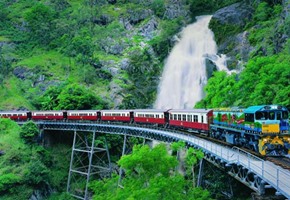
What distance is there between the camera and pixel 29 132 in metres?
57.1

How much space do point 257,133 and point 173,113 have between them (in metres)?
17.7

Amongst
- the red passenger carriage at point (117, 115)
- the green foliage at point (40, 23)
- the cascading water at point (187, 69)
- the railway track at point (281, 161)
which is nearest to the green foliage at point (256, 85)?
the red passenger carriage at point (117, 115)

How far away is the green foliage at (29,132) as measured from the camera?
2243 inches

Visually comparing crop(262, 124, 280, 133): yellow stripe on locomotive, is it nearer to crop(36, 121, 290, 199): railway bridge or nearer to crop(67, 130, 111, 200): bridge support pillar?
crop(36, 121, 290, 199): railway bridge

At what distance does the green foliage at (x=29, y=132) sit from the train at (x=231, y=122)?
6879mm

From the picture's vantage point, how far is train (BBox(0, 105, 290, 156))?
2827 centimetres

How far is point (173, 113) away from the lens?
150 feet

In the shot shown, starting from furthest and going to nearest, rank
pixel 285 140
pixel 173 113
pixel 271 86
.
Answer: pixel 173 113 → pixel 271 86 → pixel 285 140

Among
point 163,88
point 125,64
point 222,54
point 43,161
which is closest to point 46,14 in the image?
point 125,64

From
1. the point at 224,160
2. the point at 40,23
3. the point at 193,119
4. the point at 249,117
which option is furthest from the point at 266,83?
the point at 40,23

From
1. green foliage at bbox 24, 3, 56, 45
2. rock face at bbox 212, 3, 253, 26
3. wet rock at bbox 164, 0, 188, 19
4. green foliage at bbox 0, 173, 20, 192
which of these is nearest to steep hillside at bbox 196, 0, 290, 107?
rock face at bbox 212, 3, 253, 26

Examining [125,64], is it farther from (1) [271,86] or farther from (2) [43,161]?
(1) [271,86]

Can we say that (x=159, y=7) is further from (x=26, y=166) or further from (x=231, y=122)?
(x=231, y=122)

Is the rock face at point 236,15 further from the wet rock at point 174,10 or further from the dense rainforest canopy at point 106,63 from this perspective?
the wet rock at point 174,10
